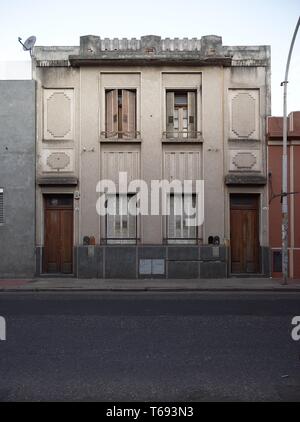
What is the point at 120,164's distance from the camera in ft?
60.6

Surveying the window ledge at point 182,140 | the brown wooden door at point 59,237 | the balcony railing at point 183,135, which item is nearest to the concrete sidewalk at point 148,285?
the brown wooden door at point 59,237

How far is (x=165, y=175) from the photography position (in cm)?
1842

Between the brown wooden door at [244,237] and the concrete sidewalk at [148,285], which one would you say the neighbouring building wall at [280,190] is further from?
the concrete sidewalk at [148,285]

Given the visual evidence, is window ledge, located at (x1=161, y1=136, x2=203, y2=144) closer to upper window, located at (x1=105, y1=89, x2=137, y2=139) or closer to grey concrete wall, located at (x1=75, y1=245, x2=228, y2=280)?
upper window, located at (x1=105, y1=89, x2=137, y2=139)

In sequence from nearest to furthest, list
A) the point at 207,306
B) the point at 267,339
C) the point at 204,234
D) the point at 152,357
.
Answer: the point at 152,357 < the point at 267,339 < the point at 207,306 < the point at 204,234

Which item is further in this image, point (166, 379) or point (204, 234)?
point (204, 234)

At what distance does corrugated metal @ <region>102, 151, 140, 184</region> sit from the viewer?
1844cm

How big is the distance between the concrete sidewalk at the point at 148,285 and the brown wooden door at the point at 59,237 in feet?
4.21

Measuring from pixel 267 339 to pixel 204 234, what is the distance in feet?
34.1

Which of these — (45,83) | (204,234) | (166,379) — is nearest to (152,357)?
(166,379)

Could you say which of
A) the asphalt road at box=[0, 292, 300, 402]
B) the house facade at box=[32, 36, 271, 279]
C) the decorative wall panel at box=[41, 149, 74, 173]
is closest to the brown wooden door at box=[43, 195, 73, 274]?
the house facade at box=[32, 36, 271, 279]

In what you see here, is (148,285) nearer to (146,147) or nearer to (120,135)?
(146,147)

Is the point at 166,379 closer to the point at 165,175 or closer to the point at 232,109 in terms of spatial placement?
the point at 165,175
